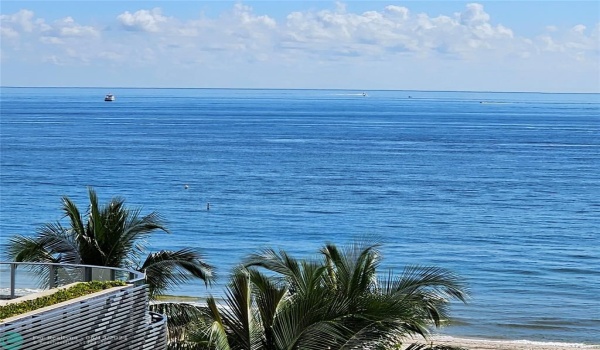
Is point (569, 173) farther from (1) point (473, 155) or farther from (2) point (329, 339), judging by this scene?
(2) point (329, 339)

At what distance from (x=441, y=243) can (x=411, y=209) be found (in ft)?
45.6

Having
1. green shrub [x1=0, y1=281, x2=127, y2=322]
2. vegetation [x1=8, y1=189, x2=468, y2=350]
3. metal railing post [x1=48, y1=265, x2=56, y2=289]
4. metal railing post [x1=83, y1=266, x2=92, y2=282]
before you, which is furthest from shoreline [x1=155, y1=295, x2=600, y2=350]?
green shrub [x1=0, y1=281, x2=127, y2=322]

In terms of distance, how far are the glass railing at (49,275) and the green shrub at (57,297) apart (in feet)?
1.36

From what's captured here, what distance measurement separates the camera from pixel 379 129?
517ft

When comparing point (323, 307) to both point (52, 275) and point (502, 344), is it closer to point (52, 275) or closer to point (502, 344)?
point (52, 275)

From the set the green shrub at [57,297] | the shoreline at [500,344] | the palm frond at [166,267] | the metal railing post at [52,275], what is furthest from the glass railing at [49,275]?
the shoreline at [500,344]

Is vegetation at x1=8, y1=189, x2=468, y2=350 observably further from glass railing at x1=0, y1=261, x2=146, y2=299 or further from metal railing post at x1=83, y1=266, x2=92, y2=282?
metal railing post at x1=83, y1=266, x2=92, y2=282

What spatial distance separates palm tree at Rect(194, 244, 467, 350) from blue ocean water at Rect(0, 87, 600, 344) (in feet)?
62.2

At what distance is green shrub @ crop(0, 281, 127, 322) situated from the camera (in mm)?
12711

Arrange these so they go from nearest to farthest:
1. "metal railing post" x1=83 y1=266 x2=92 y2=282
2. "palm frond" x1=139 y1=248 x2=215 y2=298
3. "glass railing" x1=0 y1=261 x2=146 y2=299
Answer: "glass railing" x1=0 y1=261 x2=146 y2=299, "metal railing post" x1=83 y1=266 x2=92 y2=282, "palm frond" x1=139 y1=248 x2=215 y2=298

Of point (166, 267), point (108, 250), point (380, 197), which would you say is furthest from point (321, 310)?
point (380, 197)

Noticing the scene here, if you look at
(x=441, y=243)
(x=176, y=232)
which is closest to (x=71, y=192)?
(x=176, y=232)

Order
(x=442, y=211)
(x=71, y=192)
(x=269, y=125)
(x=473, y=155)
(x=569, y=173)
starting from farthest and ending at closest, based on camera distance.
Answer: (x=269, y=125) < (x=473, y=155) < (x=569, y=173) < (x=71, y=192) < (x=442, y=211)

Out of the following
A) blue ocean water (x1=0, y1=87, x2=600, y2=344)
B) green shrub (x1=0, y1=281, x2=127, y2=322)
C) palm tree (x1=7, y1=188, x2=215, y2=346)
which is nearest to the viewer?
green shrub (x1=0, y1=281, x2=127, y2=322)
